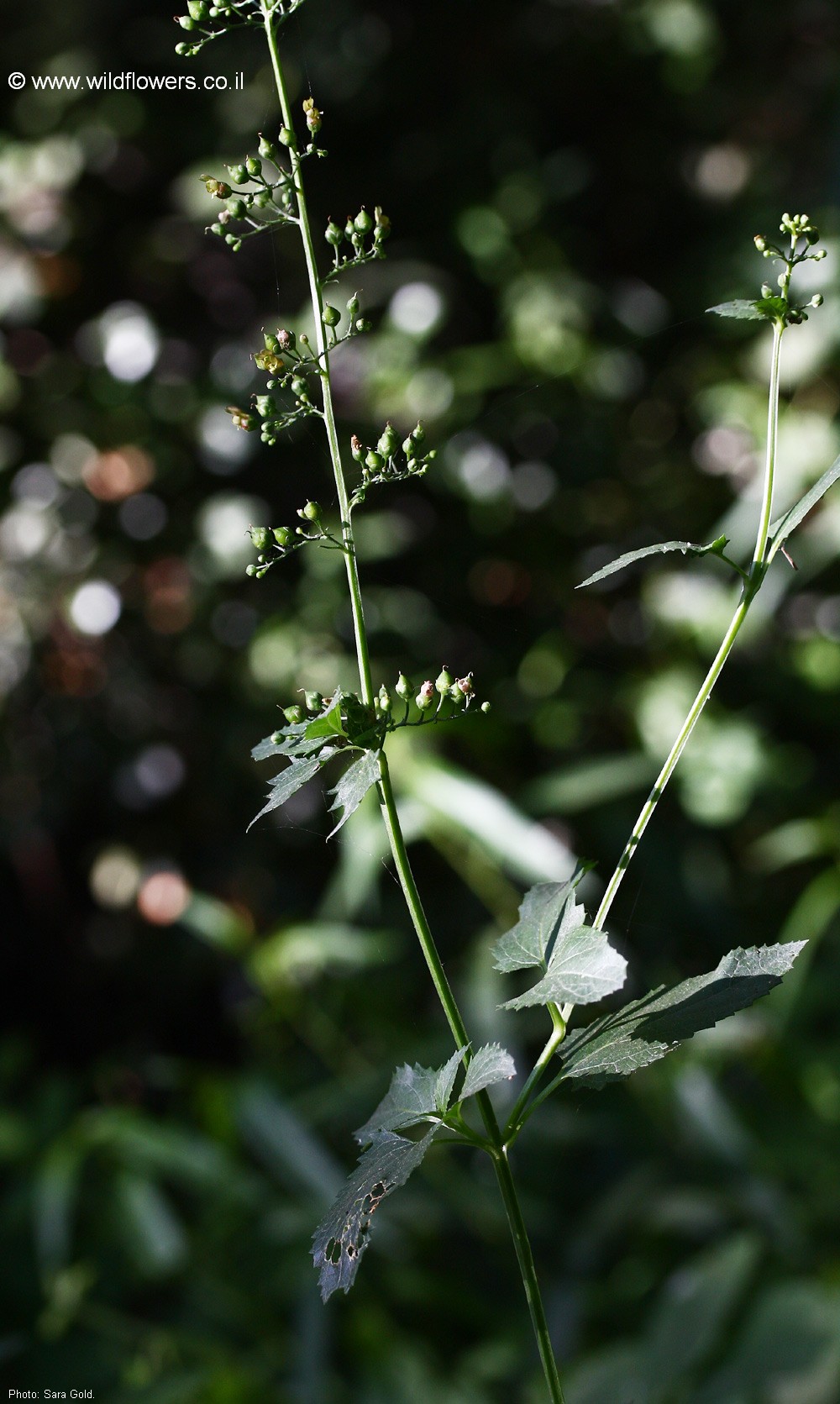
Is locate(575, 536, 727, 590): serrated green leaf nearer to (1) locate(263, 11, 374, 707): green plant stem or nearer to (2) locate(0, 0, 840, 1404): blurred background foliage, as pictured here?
(1) locate(263, 11, 374, 707): green plant stem

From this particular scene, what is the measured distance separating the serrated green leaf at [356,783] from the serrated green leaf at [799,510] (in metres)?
0.10

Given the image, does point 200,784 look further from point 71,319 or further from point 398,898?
point 71,319

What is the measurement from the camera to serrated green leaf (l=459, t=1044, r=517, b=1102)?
0.88 feet

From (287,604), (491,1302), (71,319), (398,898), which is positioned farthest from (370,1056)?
(71,319)

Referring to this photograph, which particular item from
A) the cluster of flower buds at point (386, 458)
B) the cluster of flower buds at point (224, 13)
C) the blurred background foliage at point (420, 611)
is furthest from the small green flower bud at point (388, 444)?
the blurred background foliage at point (420, 611)

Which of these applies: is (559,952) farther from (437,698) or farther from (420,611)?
(420,611)

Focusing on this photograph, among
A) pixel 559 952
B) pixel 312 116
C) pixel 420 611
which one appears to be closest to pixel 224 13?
pixel 312 116

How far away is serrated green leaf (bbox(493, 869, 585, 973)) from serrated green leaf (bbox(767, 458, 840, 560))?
95 mm

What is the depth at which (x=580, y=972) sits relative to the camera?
278 mm

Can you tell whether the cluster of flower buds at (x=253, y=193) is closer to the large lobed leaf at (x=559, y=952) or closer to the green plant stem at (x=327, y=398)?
the green plant stem at (x=327, y=398)

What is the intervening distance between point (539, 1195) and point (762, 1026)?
320mm

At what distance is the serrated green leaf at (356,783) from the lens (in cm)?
27

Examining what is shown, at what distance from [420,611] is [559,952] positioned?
1312 mm

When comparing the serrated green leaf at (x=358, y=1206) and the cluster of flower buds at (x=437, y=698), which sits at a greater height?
the cluster of flower buds at (x=437, y=698)
